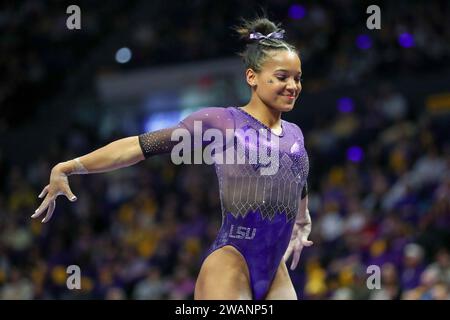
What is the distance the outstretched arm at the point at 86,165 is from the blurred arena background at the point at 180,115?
17.0 feet

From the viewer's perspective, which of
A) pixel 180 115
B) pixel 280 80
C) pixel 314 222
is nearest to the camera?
pixel 280 80

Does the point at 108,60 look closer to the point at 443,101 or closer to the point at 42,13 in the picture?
the point at 42,13

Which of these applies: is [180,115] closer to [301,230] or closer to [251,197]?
Answer: [301,230]

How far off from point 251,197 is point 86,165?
3.01 ft

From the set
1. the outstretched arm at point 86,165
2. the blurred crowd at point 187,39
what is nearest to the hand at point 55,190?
the outstretched arm at point 86,165

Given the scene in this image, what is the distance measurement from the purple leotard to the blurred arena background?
4.56m

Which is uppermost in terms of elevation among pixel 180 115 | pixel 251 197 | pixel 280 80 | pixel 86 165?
pixel 280 80

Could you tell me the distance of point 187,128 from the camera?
→ 15.2 ft

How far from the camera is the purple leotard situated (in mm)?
4656

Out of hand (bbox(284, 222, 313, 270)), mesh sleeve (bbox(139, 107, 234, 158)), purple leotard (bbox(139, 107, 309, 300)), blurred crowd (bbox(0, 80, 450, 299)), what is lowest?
blurred crowd (bbox(0, 80, 450, 299))

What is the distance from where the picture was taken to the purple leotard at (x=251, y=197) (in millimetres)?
4656

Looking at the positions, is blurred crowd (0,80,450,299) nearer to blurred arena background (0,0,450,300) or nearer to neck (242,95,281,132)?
blurred arena background (0,0,450,300)

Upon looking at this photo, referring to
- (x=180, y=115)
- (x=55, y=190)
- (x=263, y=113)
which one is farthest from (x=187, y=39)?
(x=55, y=190)

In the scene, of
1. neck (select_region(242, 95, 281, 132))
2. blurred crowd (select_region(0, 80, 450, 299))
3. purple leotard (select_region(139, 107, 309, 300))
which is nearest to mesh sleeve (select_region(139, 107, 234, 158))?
purple leotard (select_region(139, 107, 309, 300))
